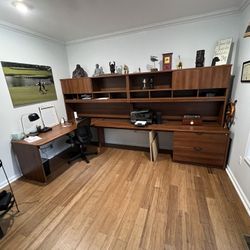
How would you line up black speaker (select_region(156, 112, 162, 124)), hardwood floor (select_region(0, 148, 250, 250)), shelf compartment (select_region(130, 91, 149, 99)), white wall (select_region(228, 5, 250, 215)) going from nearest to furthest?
hardwood floor (select_region(0, 148, 250, 250))
white wall (select_region(228, 5, 250, 215))
black speaker (select_region(156, 112, 162, 124))
shelf compartment (select_region(130, 91, 149, 99))

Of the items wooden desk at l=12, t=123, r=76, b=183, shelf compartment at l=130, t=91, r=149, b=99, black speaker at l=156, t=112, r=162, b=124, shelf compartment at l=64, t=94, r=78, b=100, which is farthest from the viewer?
shelf compartment at l=64, t=94, r=78, b=100

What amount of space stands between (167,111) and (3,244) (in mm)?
3136

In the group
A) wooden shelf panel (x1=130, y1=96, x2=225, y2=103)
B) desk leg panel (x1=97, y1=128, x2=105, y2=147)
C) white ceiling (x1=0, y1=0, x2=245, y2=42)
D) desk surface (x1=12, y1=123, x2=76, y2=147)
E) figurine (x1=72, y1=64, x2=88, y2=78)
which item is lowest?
desk leg panel (x1=97, y1=128, x2=105, y2=147)

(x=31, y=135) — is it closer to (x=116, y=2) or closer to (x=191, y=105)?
(x=116, y=2)

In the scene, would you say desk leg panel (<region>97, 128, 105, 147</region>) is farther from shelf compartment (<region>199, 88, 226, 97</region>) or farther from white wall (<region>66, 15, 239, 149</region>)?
shelf compartment (<region>199, 88, 226, 97</region>)

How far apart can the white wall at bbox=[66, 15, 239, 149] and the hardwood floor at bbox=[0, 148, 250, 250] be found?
1250mm

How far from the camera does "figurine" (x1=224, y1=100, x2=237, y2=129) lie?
7.85ft

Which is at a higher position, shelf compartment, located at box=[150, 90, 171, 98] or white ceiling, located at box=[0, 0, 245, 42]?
white ceiling, located at box=[0, 0, 245, 42]

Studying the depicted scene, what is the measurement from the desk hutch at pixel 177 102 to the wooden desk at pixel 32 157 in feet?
4.00

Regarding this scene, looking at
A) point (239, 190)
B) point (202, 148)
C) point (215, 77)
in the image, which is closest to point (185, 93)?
point (215, 77)

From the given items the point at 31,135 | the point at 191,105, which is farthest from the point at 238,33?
the point at 31,135

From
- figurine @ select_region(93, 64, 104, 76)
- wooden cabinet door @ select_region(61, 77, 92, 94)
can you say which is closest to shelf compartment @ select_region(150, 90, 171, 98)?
figurine @ select_region(93, 64, 104, 76)

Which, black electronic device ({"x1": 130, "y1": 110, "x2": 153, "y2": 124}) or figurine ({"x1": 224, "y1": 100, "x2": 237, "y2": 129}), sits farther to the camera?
black electronic device ({"x1": 130, "y1": 110, "x2": 153, "y2": 124})

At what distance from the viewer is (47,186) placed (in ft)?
8.05
